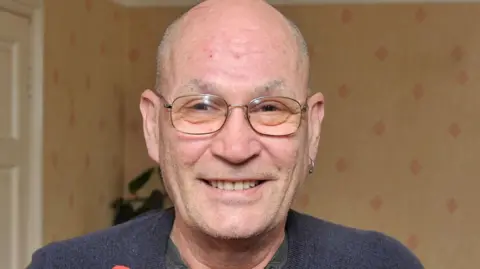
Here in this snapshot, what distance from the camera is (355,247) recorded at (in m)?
1.14

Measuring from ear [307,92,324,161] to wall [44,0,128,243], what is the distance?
5.90 feet

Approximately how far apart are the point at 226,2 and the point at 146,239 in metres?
0.41

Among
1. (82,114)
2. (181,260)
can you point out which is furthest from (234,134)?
(82,114)

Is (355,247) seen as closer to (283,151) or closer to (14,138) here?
(283,151)

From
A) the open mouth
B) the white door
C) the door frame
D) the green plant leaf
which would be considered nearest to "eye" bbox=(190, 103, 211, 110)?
the open mouth

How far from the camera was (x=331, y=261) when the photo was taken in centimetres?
111

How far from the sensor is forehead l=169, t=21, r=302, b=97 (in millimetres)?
956

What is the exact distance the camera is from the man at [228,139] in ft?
3.14

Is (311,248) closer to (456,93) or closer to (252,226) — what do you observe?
(252,226)

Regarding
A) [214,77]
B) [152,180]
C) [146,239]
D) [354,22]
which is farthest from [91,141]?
[214,77]

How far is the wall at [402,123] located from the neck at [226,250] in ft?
7.89

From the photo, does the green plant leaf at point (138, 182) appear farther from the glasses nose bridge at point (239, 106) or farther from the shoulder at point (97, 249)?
the glasses nose bridge at point (239, 106)

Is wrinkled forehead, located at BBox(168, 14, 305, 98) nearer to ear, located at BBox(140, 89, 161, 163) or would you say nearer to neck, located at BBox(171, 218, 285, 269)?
ear, located at BBox(140, 89, 161, 163)

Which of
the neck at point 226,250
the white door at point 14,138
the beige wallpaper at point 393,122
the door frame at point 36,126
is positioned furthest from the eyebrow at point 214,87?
the beige wallpaper at point 393,122
